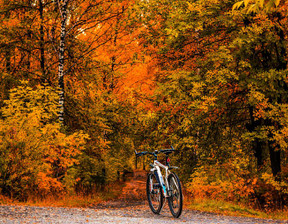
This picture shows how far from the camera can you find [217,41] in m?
11.9

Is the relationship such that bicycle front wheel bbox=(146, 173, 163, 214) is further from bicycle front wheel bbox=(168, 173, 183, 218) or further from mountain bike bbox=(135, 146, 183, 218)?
bicycle front wheel bbox=(168, 173, 183, 218)

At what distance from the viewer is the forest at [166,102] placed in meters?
9.40

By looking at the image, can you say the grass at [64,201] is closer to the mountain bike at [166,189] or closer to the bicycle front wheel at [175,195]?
the mountain bike at [166,189]

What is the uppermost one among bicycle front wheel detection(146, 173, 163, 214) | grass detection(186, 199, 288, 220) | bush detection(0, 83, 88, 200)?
bush detection(0, 83, 88, 200)

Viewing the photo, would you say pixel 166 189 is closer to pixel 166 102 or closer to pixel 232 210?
pixel 232 210

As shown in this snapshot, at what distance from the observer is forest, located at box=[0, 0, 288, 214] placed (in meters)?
9.40

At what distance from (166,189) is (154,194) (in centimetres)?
78

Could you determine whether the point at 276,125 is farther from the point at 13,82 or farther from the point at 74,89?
the point at 13,82

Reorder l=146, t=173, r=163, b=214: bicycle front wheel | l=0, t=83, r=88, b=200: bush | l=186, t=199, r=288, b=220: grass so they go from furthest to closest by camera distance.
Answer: l=0, t=83, r=88, b=200: bush, l=186, t=199, r=288, b=220: grass, l=146, t=173, r=163, b=214: bicycle front wheel

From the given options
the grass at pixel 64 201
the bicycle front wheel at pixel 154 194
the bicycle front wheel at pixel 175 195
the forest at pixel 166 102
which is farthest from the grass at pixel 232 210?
the grass at pixel 64 201

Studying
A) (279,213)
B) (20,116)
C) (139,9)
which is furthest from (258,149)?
(20,116)

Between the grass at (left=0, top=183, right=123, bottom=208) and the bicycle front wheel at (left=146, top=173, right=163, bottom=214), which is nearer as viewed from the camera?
the bicycle front wheel at (left=146, top=173, right=163, bottom=214)

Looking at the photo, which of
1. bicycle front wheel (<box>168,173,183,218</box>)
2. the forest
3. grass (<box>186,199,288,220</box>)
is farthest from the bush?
grass (<box>186,199,288,220</box>)

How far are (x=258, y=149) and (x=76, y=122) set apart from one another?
7.17 m
